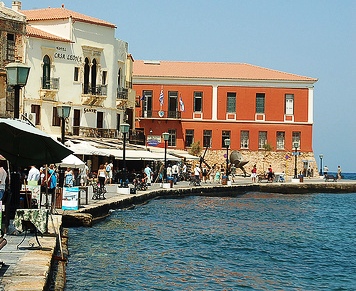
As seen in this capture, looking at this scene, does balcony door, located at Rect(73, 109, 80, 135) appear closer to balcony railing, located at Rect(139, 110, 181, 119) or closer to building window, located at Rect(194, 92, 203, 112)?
balcony railing, located at Rect(139, 110, 181, 119)

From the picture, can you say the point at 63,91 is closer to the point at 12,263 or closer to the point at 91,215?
the point at 91,215

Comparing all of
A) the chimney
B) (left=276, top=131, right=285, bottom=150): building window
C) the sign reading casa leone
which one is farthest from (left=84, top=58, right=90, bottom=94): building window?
(left=276, top=131, right=285, bottom=150): building window

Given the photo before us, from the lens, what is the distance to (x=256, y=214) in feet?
117

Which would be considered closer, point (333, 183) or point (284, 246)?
point (284, 246)

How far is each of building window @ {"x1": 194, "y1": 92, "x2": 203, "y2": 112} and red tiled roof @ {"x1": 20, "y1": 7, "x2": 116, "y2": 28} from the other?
15.3 meters

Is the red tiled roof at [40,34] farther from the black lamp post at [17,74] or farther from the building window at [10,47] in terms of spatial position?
the black lamp post at [17,74]

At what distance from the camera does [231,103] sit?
67750mm

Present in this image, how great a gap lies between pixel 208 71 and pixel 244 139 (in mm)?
6949

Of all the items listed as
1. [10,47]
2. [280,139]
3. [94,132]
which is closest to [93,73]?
[94,132]

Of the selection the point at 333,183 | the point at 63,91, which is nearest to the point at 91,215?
the point at 63,91

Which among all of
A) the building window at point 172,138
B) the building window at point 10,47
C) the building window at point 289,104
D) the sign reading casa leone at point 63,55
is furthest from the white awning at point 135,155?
the building window at point 289,104

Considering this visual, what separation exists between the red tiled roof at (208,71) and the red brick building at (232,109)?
172 mm

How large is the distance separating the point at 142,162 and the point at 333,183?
15376mm

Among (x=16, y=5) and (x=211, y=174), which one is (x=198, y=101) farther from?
(x=16, y=5)
